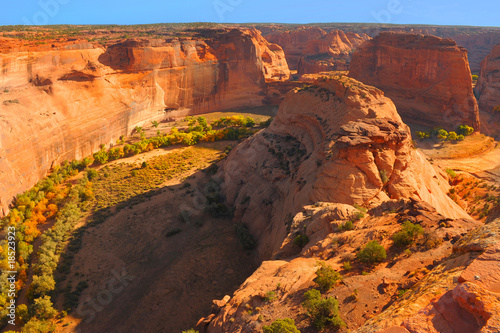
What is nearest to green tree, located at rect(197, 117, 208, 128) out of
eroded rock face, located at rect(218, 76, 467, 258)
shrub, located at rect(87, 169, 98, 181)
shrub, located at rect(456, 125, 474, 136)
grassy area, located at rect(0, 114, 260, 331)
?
grassy area, located at rect(0, 114, 260, 331)

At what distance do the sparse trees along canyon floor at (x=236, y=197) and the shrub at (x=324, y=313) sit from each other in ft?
0.19

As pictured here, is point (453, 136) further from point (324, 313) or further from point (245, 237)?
point (324, 313)

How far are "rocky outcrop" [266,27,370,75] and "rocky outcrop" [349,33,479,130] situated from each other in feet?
90.3

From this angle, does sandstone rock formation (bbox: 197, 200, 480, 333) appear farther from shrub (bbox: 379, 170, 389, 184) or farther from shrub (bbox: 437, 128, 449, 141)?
shrub (bbox: 437, 128, 449, 141)

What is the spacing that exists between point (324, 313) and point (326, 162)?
33.9 ft

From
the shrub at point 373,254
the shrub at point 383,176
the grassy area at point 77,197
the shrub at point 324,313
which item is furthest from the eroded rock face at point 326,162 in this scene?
the grassy area at point 77,197

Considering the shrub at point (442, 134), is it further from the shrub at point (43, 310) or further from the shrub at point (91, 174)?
the shrub at point (43, 310)

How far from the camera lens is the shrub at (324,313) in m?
9.25

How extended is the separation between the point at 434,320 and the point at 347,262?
16.9 ft

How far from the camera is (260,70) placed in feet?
190

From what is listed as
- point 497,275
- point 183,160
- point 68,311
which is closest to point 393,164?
point 497,275

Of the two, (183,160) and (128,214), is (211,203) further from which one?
(183,160)

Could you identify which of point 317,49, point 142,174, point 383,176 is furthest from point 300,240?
point 317,49

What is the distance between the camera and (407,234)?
11773 millimetres
